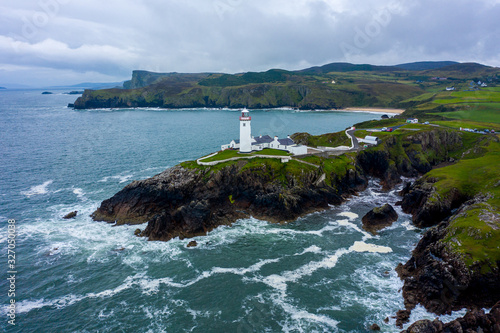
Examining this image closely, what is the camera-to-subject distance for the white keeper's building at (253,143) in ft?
209

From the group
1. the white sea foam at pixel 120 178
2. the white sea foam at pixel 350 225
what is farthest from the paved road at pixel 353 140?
the white sea foam at pixel 120 178

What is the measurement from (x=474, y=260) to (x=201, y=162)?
149ft

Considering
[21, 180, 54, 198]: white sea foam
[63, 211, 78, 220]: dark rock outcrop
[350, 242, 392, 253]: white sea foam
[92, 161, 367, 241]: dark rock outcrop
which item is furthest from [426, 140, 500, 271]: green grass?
[21, 180, 54, 198]: white sea foam

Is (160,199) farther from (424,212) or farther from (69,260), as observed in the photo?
(424,212)

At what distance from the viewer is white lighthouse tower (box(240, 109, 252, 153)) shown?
6341cm

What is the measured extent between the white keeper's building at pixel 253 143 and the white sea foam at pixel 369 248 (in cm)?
2852

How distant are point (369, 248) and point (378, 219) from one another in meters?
7.87

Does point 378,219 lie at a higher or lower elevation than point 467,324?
higher

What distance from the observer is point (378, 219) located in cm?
4503

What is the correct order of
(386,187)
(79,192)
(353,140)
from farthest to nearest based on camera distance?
(353,140) < (386,187) < (79,192)

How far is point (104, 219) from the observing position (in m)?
47.9

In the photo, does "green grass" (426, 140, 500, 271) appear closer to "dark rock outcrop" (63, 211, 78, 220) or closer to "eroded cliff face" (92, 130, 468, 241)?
"eroded cliff face" (92, 130, 468, 241)

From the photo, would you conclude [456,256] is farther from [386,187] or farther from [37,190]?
[37,190]

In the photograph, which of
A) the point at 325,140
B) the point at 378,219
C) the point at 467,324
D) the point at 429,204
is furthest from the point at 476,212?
the point at 325,140
